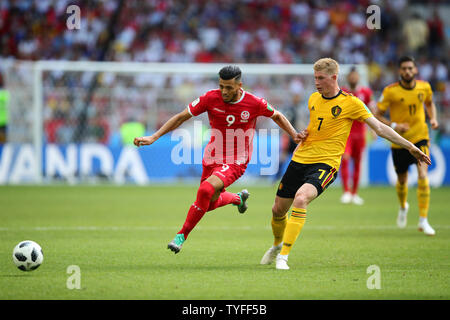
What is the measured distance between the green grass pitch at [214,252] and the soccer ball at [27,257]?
0.27ft

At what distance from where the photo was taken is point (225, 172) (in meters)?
7.99

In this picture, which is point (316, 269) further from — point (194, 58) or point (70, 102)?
point (194, 58)

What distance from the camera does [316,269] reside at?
7.42m

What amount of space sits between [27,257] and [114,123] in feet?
46.0

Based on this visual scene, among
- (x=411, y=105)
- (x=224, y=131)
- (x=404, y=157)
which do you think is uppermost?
(x=411, y=105)

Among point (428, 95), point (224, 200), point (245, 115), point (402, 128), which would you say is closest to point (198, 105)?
point (245, 115)

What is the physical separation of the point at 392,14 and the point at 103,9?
1040 centimetres

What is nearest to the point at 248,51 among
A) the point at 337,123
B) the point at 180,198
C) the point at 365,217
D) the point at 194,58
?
the point at 194,58

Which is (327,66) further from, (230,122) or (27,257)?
(27,257)

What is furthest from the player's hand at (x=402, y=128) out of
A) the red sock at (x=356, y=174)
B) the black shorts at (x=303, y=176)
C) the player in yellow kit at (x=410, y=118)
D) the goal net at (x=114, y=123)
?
the goal net at (x=114, y=123)

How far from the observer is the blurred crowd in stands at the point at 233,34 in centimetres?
2467

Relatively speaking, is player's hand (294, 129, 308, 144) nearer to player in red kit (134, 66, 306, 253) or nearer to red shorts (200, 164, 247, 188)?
player in red kit (134, 66, 306, 253)

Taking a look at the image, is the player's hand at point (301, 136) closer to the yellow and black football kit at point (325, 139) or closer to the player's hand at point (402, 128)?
the yellow and black football kit at point (325, 139)

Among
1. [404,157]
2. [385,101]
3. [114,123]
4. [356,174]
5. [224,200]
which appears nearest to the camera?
[224,200]
